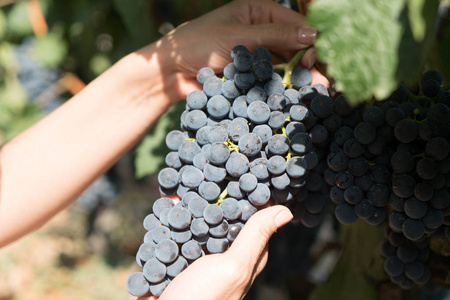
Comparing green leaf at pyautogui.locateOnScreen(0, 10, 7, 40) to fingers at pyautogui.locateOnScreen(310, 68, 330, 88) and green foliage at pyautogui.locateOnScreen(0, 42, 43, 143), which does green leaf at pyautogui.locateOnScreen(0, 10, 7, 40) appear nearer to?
green foliage at pyautogui.locateOnScreen(0, 42, 43, 143)

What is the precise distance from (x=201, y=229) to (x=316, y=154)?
23 cm

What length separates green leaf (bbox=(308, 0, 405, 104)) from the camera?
43 cm

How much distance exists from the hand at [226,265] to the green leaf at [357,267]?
→ 291mm

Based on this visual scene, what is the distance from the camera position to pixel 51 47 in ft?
5.75

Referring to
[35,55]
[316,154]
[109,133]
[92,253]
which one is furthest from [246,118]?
[92,253]

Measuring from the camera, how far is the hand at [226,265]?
0.72 m

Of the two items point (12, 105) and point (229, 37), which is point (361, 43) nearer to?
point (229, 37)

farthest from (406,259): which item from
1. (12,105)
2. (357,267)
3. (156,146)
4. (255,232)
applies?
(12,105)

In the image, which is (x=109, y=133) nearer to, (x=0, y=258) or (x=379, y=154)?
(x=379, y=154)

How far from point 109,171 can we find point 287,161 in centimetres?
150

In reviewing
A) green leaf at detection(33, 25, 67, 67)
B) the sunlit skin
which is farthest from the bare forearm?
green leaf at detection(33, 25, 67, 67)

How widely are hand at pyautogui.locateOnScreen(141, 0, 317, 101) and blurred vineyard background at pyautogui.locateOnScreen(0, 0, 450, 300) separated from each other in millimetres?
139

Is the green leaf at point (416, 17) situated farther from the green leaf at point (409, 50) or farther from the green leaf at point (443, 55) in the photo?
the green leaf at point (443, 55)

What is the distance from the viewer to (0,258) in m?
3.04
